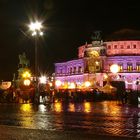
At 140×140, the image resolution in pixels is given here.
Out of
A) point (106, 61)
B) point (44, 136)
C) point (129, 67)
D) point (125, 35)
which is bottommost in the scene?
point (44, 136)

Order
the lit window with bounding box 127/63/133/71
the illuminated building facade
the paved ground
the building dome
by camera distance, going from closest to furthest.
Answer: the paved ground → the illuminated building facade → the lit window with bounding box 127/63/133/71 → the building dome

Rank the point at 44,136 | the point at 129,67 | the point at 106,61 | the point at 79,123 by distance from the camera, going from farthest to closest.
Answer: the point at 106,61 → the point at 129,67 → the point at 79,123 → the point at 44,136

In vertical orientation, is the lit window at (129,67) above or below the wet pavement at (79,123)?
above

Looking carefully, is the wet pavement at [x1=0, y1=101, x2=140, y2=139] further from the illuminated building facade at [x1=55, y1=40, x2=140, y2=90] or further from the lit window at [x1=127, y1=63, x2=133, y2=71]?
the lit window at [x1=127, y1=63, x2=133, y2=71]

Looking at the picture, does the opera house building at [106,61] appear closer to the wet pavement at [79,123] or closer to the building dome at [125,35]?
the building dome at [125,35]

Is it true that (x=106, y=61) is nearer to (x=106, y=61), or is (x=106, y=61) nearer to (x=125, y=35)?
(x=106, y=61)

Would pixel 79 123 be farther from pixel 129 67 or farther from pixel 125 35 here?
pixel 125 35

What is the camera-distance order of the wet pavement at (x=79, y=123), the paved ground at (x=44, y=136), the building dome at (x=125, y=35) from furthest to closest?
the building dome at (x=125, y=35)
the wet pavement at (x=79, y=123)
the paved ground at (x=44, y=136)

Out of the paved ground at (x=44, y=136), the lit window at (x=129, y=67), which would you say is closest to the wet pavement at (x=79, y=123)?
the paved ground at (x=44, y=136)

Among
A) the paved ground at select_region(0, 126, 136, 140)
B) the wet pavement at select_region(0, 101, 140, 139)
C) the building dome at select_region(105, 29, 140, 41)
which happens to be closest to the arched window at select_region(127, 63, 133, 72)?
the building dome at select_region(105, 29, 140, 41)

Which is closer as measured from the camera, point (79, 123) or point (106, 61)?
point (79, 123)

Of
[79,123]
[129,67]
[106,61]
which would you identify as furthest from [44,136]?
[106,61]

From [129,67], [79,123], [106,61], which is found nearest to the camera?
[79,123]

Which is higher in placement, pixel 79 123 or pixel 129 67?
pixel 129 67
